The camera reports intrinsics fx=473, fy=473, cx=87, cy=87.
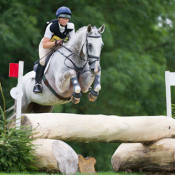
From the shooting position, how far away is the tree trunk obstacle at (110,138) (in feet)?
19.5

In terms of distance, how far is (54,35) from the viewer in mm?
7395

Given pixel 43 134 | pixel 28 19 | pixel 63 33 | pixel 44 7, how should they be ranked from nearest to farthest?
1. pixel 43 134
2. pixel 63 33
3. pixel 28 19
4. pixel 44 7

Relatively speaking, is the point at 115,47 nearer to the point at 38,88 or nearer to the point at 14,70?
the point at 38,88

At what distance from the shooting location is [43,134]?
611cm

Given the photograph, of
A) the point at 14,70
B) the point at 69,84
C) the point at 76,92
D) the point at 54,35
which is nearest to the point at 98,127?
the point at 76,92

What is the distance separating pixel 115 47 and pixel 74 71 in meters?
8.16

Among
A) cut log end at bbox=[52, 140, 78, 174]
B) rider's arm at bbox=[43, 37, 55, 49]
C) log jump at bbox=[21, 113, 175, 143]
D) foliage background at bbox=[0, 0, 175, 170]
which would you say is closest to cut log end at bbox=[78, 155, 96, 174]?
log jump at bbox=[21, 113, 175, 143]

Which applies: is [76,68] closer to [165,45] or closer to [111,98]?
[111,98]

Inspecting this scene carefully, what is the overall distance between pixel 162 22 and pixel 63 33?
877cm

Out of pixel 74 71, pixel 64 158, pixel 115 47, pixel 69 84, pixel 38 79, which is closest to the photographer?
pixel 64 158

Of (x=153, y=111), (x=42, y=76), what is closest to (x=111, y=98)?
(x=153, y=111)

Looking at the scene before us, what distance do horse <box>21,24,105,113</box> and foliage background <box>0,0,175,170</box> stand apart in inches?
168

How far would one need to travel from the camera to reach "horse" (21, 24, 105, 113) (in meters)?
6.55

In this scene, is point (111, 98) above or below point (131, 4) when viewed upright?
below
